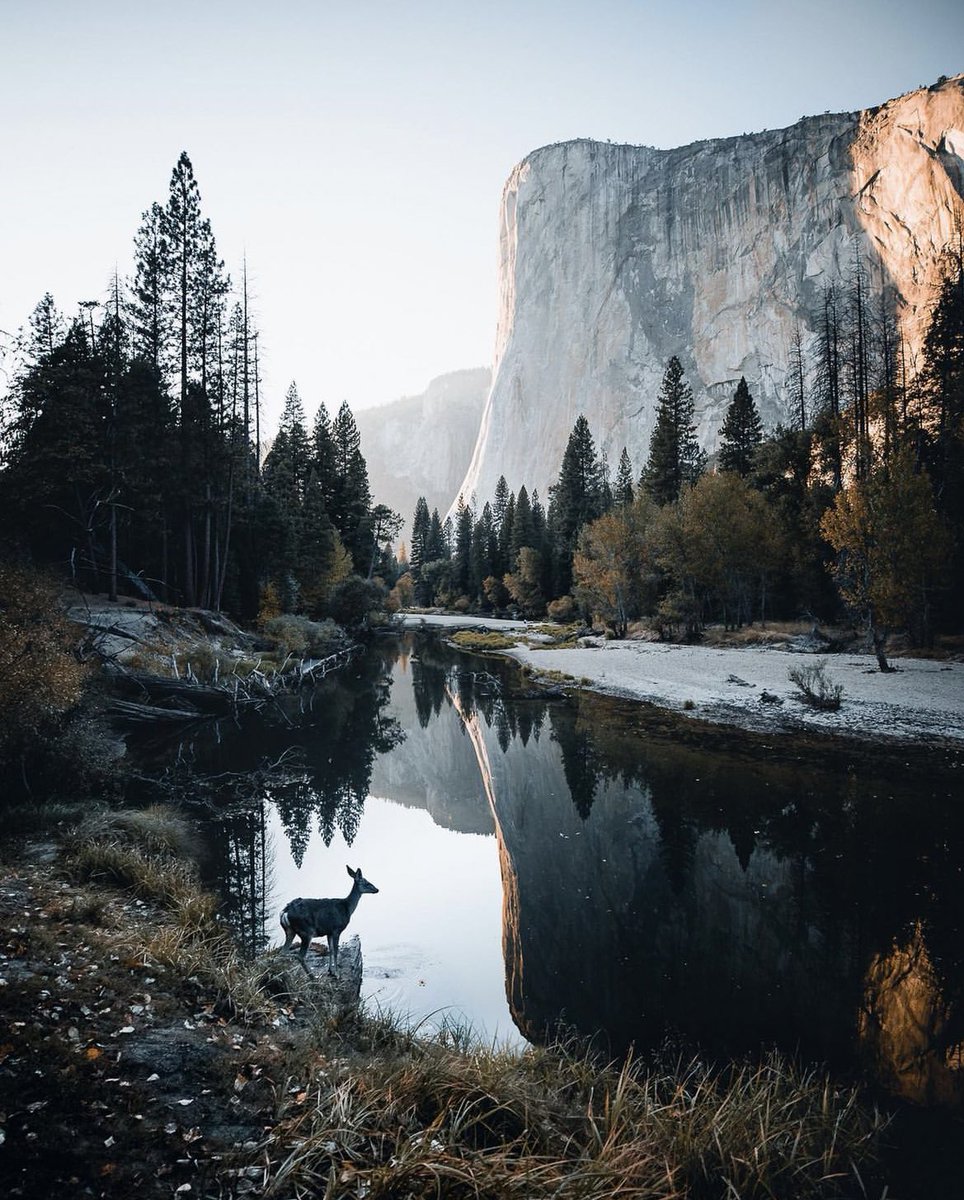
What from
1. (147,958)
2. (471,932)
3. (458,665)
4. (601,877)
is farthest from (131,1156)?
(458,665)

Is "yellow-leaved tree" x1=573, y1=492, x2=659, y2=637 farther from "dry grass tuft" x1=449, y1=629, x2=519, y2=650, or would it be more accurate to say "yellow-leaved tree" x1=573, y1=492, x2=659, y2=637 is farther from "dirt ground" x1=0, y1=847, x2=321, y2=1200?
"dirt ground" x1=0, y1=847, x2=321, y2=1200

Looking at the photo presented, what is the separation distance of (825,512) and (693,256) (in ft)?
355

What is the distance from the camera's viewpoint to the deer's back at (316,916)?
231 inches

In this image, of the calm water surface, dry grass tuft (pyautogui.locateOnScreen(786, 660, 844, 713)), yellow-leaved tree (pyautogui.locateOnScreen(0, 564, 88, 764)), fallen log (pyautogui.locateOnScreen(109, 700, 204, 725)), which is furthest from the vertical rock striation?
yellow-leaved tree (pyautogui.locateOnScreen(0, 564, 88, 764))

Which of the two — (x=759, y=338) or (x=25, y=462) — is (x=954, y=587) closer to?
(x=25, y=462)

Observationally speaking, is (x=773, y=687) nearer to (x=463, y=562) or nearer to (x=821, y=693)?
(x=821, y=693)

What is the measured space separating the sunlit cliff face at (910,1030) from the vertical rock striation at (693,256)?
73.5 metres

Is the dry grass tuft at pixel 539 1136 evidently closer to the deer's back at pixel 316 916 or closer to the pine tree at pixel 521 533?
the deer's back at pixel 316 916

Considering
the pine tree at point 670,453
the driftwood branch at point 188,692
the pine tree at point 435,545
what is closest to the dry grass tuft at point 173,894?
the driftwood branch at point 188,692

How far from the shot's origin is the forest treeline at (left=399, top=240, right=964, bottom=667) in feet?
76.7

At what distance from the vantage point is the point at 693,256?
365 feet

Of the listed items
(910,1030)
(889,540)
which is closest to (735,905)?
(910,1030)

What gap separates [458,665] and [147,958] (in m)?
29.6

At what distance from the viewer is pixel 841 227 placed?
3467 inches
